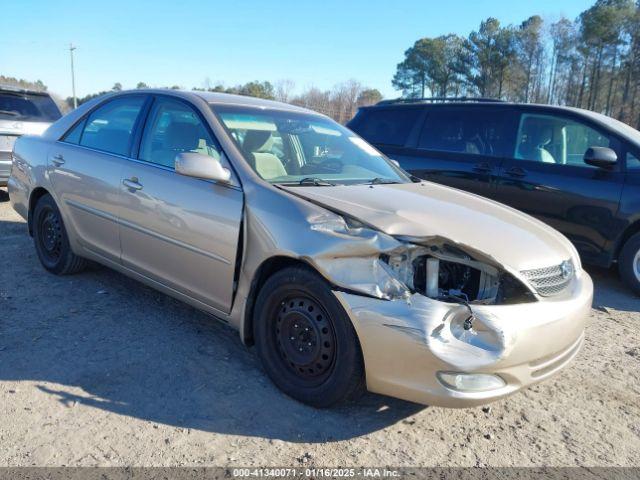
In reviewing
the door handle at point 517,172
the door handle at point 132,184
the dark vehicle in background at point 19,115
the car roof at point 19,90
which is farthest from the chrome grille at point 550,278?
the car roof at point 19,90

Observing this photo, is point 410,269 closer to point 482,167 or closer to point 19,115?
point 482,167

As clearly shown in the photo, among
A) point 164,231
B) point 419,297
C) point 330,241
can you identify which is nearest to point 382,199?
point 330,241

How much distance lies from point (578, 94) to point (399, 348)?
53639 mm

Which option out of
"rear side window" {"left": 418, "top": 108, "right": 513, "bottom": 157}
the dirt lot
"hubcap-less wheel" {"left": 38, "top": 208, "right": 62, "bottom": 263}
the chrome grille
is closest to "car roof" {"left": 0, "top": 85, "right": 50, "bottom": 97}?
"hubcap-less wheel" {"left": 38, "top": 208, "right": 62, "bottom": 263}

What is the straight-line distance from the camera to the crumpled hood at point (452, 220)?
2.67 m

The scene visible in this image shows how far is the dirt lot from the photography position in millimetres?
2475

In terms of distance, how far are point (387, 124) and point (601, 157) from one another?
281 cm

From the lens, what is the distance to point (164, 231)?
11.3ft

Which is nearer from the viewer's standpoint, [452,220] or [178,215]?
[452,220]

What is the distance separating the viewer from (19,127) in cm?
791

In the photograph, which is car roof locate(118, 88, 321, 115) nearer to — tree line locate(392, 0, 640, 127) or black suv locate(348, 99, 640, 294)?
black suv locate(348, 99, 640, 294)

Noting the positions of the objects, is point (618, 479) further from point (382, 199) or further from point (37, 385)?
point (37, 385)

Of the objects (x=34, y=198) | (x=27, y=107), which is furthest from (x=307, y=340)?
(x=27, y=107)

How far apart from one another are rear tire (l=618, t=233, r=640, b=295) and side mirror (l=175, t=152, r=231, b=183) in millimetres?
4157
